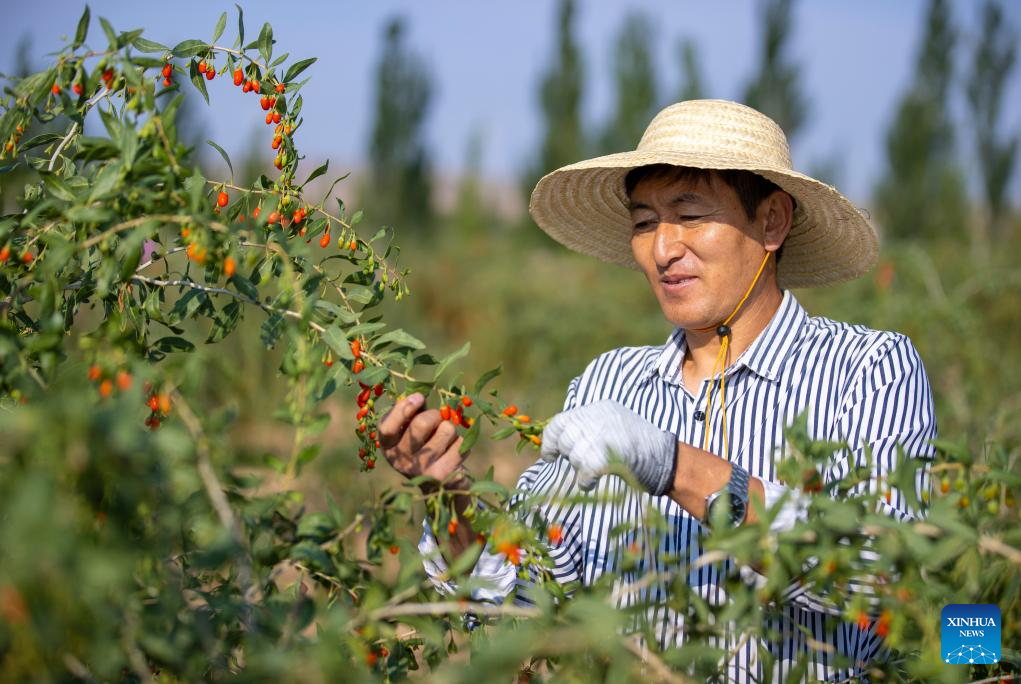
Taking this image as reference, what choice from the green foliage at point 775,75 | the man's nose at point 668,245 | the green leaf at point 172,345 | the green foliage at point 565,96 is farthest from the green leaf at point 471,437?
the green foliage at point 565,96

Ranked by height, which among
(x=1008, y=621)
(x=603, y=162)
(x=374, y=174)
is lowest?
(x=1008, y=621)

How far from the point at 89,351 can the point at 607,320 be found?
6.79 m

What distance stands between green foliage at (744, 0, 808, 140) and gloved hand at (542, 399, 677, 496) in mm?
15595

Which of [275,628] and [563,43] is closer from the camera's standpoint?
[275,628]

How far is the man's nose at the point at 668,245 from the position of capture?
6.06 feet

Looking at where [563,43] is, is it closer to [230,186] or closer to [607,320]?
[607,320]

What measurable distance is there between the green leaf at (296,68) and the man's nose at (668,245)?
2.51 ft

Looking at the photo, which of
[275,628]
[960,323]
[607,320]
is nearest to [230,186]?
[275,628]

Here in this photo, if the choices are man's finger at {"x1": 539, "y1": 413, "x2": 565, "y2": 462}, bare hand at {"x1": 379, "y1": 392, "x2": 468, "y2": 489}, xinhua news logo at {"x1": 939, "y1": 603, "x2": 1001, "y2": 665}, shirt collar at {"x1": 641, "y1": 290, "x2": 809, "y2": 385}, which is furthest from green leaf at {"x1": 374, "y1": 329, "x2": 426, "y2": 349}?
xinhua news logo at {"x1": 939, "y1": 603, "x2": 1001, "y2": 665}

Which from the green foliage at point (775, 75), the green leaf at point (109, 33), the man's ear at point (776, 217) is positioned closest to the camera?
the green leaf at point (109, 33)

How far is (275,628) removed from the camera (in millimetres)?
935

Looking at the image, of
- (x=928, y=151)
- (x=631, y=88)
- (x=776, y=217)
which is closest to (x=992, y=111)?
(x=928, y=151)

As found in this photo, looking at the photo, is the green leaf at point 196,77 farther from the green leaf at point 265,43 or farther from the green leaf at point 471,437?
the green leaf at point 471,437

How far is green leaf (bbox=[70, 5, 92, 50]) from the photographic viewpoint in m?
1.31
